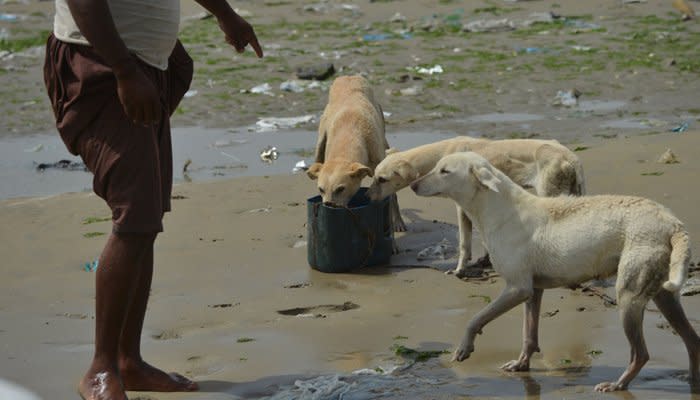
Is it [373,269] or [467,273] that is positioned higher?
[467,273]

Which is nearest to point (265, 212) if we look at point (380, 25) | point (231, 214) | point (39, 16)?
point (231, 214)

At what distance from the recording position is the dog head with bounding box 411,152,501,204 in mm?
6004

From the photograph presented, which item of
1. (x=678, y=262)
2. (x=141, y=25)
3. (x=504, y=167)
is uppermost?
(x=141, y=25)

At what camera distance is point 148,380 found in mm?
5570

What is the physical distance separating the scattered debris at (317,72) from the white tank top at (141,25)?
1021cm

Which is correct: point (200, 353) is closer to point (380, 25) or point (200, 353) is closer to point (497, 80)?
point (497, 80)

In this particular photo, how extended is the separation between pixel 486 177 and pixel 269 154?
236 inches

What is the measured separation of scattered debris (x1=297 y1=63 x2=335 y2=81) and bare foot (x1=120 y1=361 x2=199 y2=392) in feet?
33.3

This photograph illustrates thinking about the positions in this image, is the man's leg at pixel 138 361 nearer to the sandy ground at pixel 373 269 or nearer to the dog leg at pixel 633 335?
the sandy ground at pixel 373 269

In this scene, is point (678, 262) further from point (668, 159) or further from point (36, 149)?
point (36, 149)

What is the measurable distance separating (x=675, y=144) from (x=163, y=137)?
20.1ft

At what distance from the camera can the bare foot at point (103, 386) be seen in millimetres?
5234

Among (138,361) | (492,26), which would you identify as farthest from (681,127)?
(138,361)

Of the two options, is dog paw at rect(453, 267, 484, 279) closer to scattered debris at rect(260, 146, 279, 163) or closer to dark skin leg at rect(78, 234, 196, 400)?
dark skin leg at rect(78, 234, 196, 400)
